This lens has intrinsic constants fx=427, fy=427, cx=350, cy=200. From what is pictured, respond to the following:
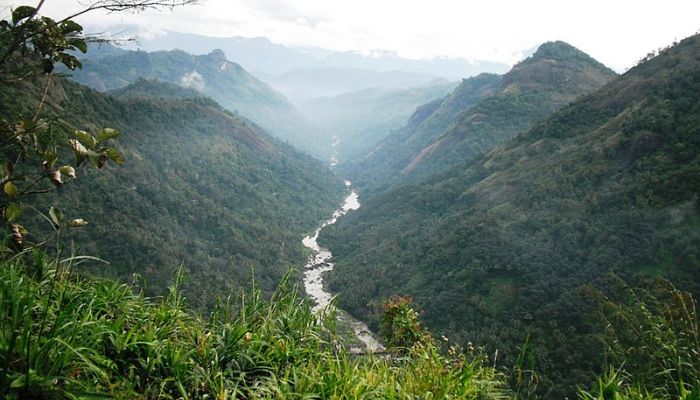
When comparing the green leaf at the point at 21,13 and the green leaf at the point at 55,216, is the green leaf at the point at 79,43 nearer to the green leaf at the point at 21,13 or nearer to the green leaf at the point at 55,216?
the green leaf at the point at 21,13

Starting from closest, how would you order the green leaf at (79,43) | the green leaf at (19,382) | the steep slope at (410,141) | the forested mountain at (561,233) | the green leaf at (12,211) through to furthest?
the green leaf at (19,382)
the green leaf at (12,211)
the green leaf at (79,43)
the forested mountain at (561,233)
the steep slope at (410,141)

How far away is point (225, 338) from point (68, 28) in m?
3.56

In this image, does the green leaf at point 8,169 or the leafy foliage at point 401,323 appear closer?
the green leaf at point 8,169

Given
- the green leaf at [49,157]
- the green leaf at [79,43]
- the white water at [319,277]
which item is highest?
the green leaf at [79,43]

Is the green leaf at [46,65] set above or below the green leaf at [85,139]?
above

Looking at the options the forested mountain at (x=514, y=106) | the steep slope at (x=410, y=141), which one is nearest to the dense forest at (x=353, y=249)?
the forested mountain at (x=514, y=106)

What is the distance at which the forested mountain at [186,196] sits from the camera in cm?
4567

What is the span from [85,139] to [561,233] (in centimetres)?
4636

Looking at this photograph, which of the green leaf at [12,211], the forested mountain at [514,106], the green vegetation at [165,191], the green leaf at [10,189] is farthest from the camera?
the forested mountain at [514,106]

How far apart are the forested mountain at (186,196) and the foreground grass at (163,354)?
17.2 metres

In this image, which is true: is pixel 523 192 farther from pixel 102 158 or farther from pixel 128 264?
pixel 102 158

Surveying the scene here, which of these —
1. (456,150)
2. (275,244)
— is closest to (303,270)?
(275,244)

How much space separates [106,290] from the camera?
5.23 m

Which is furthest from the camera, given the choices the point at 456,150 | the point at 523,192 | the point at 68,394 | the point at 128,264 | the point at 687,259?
the point at 456,150
